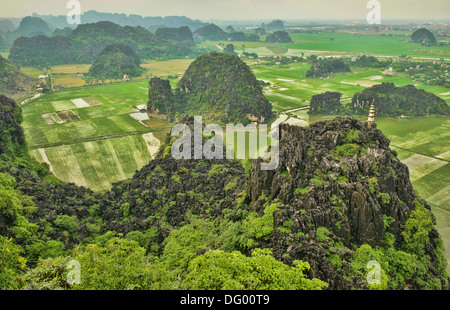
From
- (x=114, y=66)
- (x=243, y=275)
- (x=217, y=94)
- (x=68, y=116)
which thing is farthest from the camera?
(x=114, y=66)

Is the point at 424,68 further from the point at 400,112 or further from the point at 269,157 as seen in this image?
the point at 269,157

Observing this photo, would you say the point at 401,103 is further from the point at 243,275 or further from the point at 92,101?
the point at 92,101

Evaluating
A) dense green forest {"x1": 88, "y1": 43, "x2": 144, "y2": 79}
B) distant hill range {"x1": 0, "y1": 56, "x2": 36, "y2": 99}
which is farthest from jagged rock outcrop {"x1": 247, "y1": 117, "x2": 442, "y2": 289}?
dense green forest {"x1": 88, "y1": 43, "x2": 144, "y2": 79}

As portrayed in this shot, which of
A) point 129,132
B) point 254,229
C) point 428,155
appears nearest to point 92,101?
point 129,132

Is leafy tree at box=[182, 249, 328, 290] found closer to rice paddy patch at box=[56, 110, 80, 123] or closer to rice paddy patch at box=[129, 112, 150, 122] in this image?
rice paddy patch at box=[129, 112, 150, 122]
